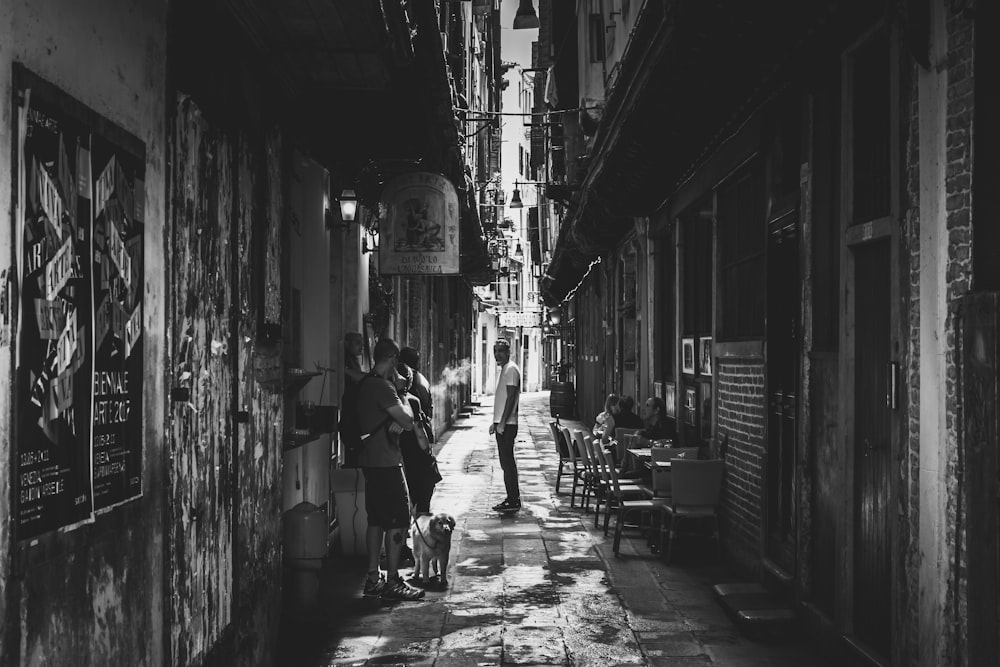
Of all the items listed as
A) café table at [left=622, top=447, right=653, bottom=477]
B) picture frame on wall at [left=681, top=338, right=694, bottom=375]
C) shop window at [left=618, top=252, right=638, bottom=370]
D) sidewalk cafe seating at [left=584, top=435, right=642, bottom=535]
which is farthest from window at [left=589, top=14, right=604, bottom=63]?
café table at [left=622, top=447, right=653, bottom=477]

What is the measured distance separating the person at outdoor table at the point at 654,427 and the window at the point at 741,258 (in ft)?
5.62

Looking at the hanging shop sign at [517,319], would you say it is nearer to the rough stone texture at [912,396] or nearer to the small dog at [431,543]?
the small dog at [431,543]

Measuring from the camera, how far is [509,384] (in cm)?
1246

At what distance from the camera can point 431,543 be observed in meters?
8.16

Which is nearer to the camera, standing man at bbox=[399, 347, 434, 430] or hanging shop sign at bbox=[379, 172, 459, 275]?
standing man at bbox=[399, 347, 434, 430]

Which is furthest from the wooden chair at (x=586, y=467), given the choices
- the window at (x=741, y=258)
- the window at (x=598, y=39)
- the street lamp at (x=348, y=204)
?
the window at (x=598, y=39)

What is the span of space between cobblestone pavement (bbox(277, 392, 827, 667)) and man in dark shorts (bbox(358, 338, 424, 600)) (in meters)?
0.20

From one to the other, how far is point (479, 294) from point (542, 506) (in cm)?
3201

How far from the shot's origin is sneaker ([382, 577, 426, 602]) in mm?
7805

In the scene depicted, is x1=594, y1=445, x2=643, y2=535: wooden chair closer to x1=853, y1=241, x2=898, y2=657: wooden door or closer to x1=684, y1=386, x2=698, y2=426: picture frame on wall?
x1=684, y1=386, x2=698, y2=426: picture frame on wall

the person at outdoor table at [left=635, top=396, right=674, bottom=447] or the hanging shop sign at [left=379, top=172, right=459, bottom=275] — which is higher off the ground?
the hanging shop sign at [left=379, top=172, right=459, bottom=275]

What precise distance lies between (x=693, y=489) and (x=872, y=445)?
319 centimetres

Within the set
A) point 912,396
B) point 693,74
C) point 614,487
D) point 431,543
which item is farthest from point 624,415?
point 912,396

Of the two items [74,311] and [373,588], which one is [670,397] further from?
[74,311]
